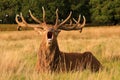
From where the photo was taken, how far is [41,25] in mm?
9875

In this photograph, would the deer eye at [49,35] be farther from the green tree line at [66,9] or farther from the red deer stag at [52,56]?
the green tree line at [66,9]

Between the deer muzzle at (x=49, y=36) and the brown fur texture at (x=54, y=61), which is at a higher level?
the deer muzzle at (x=49, y=36)

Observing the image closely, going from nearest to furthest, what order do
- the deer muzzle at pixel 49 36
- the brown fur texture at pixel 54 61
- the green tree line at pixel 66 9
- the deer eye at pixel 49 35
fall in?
the deer muzzle at pixel 49 36 < the deer eye at pixel 49 35 < the brown fur texture at pixel 54 61 < the green tree line at pixel 66 9

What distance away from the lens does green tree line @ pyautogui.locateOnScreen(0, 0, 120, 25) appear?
7138 cm

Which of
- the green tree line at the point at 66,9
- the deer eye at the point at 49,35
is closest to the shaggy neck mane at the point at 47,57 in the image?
the deer eye at the point at 49,35

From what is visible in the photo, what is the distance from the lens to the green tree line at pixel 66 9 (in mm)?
71375

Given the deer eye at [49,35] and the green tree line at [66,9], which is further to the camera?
the green tree line at [66,9]

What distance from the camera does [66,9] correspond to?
77.8 metres

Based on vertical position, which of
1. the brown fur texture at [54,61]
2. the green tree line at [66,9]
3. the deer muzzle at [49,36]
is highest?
the deer muzzle at [49,36]

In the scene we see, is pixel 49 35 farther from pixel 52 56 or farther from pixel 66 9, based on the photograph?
pixel 66 9

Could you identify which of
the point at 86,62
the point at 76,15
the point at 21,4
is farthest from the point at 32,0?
the point at 86,62

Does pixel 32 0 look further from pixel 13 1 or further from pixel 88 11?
pixel 88 11

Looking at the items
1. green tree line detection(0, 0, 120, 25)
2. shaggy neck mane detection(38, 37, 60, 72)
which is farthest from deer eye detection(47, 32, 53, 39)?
green tree line detection(0, 0, 120, 25)

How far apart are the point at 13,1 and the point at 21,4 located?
1590mm
